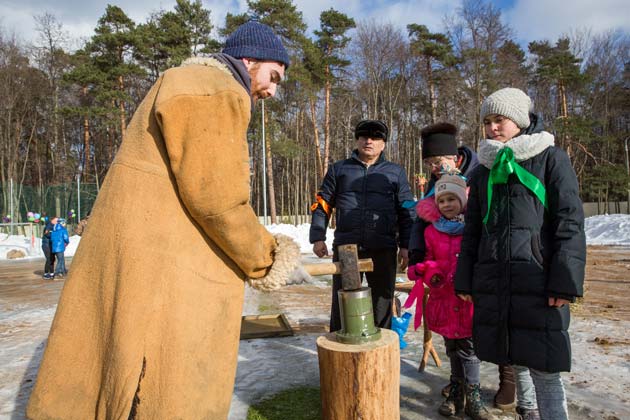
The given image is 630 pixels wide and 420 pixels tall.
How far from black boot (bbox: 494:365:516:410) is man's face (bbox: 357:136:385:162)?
1779mm

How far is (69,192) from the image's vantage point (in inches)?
850

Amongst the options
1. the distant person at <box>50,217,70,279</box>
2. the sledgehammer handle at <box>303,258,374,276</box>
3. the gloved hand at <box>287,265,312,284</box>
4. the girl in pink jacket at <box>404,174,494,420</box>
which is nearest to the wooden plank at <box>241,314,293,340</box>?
the girl in pink jacket at <box>404,174,494,420</box>

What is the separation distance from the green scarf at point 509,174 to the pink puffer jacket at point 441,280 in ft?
2.04

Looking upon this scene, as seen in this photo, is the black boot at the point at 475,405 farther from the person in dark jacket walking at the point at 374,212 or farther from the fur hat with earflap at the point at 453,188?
the fur hat with earflap at the point at 453,188

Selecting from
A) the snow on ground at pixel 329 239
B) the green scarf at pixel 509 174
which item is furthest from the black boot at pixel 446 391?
the snow on ground at pixel 329 239

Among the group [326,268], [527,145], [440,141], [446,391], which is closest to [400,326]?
[446,391]

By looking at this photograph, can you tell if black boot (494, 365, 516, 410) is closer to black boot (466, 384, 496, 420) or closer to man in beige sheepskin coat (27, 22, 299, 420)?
black boot (466, 384, 496, 420)

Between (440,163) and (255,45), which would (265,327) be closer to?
(440,163)

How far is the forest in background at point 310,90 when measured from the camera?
2423 centimetres

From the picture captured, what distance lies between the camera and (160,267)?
4.42ft

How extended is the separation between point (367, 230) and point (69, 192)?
22.2m

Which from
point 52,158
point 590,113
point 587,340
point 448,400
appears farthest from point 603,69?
point 52,158

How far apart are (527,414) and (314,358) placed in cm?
185

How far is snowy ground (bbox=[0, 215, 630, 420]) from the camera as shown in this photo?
9.46 feet
